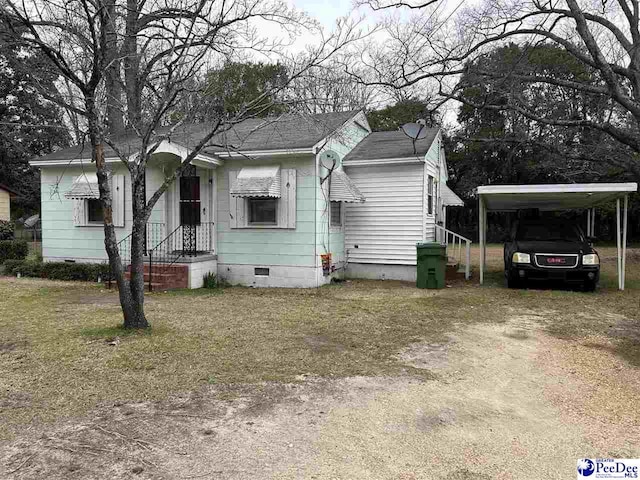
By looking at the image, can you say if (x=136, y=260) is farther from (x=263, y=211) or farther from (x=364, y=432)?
(x=263, y=211)

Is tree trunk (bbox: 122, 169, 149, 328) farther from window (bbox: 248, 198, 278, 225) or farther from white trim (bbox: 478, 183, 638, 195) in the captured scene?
white trim (bbox: 478, 183, 638, 195)

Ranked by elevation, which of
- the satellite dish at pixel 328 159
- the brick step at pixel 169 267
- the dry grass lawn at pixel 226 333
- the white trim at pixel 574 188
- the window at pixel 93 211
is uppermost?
the satellite dish at pixel 328 159

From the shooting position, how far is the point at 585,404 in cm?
387

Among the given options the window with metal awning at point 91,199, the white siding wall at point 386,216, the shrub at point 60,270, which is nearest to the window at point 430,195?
the white siding wall at point 386,216

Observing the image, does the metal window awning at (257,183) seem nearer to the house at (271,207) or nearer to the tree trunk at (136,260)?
the house at (271,207)

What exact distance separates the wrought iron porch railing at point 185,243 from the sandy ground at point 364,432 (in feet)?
23.9

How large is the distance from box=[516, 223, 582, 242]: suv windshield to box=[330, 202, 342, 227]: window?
14.1 ft

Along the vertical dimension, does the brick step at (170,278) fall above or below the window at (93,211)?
below

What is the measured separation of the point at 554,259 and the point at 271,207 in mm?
6251

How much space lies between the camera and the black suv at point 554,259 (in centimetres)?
962

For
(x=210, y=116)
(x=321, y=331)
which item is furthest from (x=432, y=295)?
(x=210, y=116)

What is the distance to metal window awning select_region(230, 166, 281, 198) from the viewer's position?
32.9 ft

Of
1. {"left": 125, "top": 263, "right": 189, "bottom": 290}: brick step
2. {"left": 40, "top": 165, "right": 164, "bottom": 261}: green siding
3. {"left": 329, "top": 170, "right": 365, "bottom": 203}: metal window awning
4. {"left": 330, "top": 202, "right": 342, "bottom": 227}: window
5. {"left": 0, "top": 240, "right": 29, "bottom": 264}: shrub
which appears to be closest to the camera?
{"left": 125, "top": 263, "right": 189, "bottom": 290}: brick step

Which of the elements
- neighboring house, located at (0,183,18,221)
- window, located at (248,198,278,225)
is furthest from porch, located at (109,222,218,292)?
neighboring house, located at (0,183,18,221)
